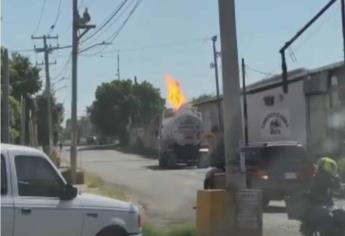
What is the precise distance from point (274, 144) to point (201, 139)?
31.8 meters

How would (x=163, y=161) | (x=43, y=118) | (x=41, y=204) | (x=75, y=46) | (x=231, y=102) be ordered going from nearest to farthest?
1. (x=41, y=204)
2. (x=231, y=102)
3. (x=75, y=46)
4. (x=163, y=161)
5. (x=43, y=118)

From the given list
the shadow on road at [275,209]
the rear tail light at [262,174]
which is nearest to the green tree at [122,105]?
the shadow on road at [275,209]

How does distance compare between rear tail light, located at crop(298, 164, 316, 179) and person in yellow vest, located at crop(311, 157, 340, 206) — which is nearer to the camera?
person in yellow vest, located at crop(311, 157, 340, 206)

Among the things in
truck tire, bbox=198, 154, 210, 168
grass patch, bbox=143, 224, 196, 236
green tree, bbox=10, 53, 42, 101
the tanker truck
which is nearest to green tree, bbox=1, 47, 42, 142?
green tree, bbox=10, 53, 42, 101

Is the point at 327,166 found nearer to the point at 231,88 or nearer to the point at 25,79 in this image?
the point at 231,88

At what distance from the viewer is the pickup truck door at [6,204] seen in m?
9.43

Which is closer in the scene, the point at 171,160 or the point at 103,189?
the point at 103,189

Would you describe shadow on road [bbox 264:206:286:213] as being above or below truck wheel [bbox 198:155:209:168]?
below

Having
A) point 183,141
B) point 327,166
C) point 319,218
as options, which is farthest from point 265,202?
point 183,141

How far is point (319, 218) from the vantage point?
37.8ft

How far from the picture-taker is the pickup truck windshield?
979 centimetres

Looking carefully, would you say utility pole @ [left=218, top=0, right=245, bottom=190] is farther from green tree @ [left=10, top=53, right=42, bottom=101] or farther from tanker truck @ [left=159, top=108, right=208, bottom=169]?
green tree @ [left=10, top=53, right=42, bottom=101]

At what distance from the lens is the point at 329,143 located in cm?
3609

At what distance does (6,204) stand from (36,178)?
2.13 feet
